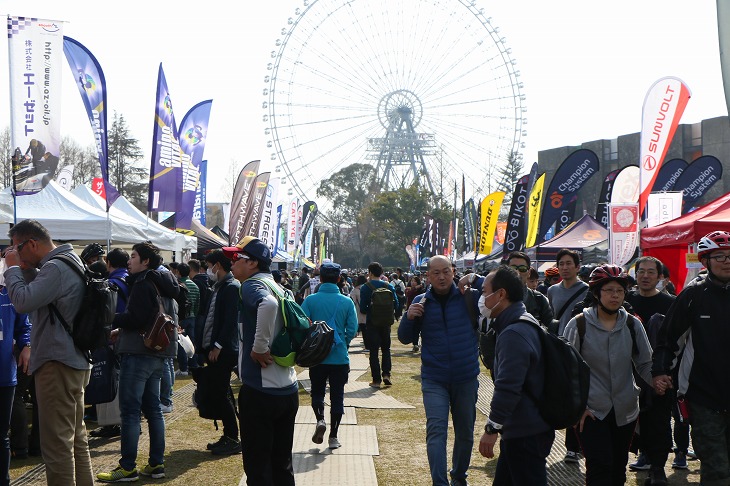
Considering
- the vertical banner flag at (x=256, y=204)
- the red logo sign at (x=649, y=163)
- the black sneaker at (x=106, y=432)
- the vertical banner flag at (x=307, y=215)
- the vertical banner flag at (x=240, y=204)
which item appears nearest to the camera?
the black sneaker at (x=106, y=432)

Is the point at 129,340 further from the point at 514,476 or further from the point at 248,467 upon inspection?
the point at 514,476

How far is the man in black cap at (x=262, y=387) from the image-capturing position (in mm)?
4957

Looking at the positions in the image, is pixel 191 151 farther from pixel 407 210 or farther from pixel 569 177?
pixel 407 210

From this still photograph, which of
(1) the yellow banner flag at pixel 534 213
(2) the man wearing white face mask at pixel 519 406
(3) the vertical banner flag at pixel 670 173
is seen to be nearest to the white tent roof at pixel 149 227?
(1) the yellow banner flag at pixel 534 213

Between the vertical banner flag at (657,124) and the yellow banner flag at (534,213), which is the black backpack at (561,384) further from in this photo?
the yellow banner flag at (534,213)

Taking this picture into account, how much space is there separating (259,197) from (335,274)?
14414mm

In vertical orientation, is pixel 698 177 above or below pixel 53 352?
above

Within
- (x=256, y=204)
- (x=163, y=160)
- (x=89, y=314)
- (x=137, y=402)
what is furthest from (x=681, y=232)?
(x=256, y=204)

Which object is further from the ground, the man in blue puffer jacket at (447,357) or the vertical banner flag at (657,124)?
the vertical banner flag at (657,124)

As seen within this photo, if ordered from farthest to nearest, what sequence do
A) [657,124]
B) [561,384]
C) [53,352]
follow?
[657,124], [53,352], [561,384]

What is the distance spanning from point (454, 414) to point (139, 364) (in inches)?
95.2

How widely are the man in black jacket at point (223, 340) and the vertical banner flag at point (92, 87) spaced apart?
6.72 m

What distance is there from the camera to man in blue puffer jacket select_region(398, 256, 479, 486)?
611 centimetres

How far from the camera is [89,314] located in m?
5.27
